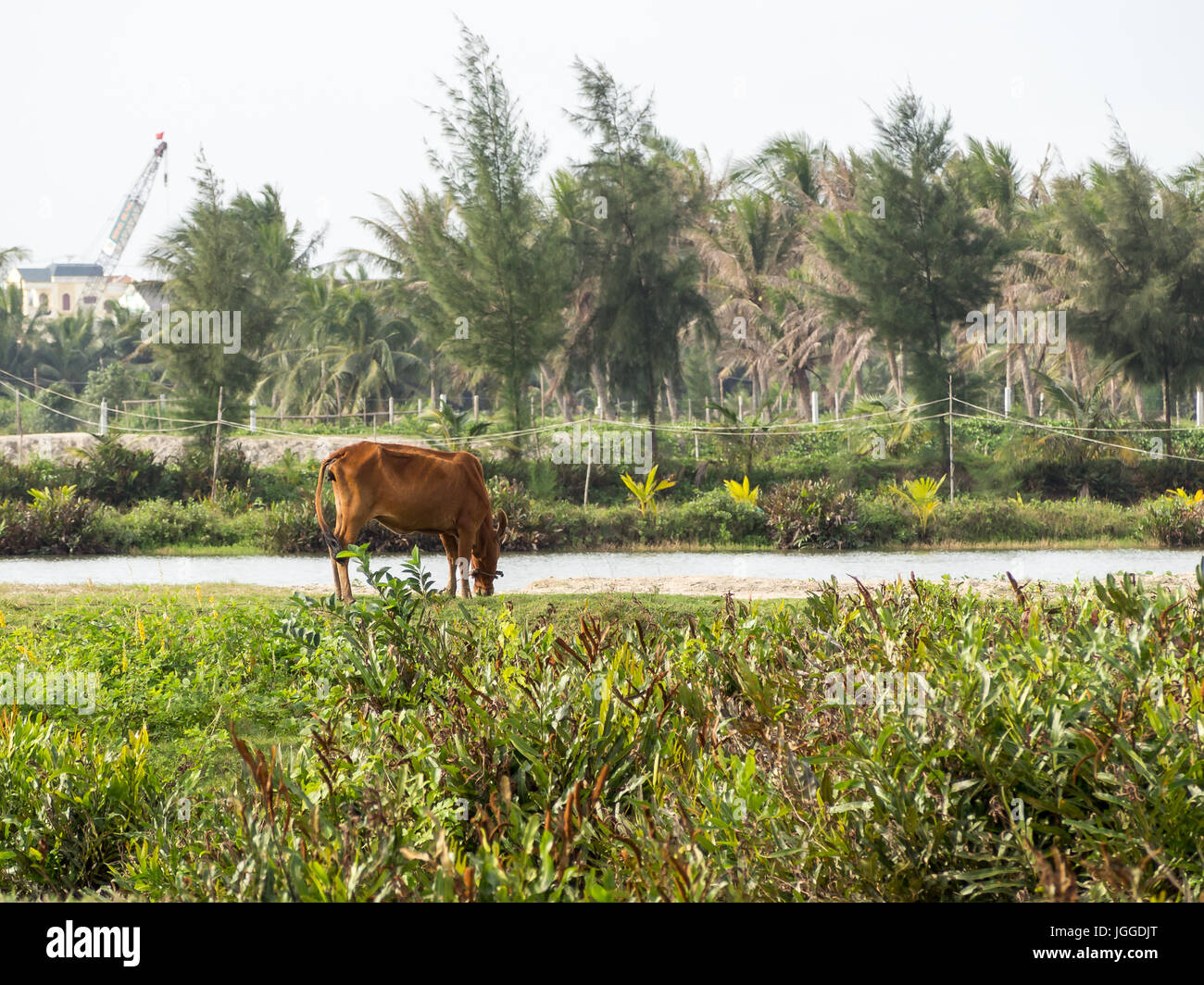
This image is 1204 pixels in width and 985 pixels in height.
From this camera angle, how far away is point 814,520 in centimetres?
1678

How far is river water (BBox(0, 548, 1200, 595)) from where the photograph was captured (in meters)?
12.7

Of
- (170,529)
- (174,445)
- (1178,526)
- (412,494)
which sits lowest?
(170,529)

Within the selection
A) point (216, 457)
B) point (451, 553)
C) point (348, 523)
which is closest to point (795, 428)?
point (216, 457)

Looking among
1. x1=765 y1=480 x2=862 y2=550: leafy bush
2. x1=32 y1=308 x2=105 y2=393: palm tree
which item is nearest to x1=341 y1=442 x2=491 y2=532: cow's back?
x1=765 y1=480 x2=862 y2=550: leafy bush

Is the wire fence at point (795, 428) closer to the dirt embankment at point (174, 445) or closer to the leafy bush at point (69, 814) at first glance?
the dirt embankment at point (174, 445)

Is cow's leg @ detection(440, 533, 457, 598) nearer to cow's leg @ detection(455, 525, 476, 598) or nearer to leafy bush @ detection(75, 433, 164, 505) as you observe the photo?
cow's leg @ detection(455, 525, 476, 598)

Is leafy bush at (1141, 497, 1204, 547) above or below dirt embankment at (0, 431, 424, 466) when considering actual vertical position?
below

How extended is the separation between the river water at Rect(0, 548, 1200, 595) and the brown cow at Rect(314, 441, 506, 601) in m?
1.63

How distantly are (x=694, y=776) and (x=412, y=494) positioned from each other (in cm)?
670

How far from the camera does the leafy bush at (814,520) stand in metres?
16.8

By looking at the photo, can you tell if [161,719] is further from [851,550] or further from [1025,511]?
[1025,511]

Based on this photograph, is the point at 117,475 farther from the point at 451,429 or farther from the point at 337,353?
the point at 337,353

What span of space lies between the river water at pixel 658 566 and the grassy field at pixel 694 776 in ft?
22.5

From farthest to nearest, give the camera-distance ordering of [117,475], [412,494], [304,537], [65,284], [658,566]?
1. [65,284]
2. [117,475]
3. [304,537]
4. [658,566]
5. [412,494]
